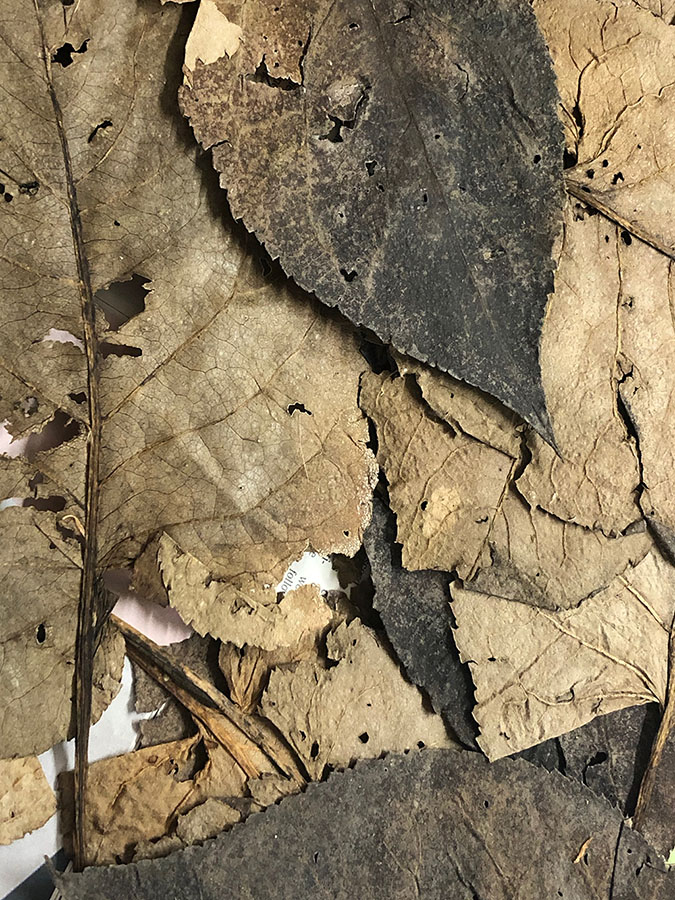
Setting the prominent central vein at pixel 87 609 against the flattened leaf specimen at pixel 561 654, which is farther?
the flattened leaf specimen at pixel 561 654

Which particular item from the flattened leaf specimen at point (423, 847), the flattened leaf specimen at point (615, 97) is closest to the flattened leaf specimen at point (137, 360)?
the flattened leaf specimen at point (423, 847)

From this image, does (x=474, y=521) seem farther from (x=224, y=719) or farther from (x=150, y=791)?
(x=150, y=791)

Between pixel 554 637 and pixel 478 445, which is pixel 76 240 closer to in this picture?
pixel 478 445

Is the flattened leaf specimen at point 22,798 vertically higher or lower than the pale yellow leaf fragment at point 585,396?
lower

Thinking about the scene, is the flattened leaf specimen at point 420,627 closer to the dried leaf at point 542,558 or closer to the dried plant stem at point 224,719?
the dried leaf at point 542,558

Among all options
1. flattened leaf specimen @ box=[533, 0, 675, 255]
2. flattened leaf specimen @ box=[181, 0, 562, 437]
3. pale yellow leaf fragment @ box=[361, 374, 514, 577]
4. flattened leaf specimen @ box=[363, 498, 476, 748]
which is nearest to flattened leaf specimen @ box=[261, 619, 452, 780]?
flattened leaf specimen @ box=[363, 498, 476, 748]

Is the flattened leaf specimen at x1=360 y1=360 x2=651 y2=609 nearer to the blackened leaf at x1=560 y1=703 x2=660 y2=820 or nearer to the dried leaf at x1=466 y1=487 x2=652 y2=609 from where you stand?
the dried leaf at x1=466 y1=487 x2=652 y2=609

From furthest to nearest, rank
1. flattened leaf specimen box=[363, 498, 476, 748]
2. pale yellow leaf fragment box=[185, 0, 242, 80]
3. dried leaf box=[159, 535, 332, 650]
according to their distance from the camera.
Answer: flattened leaf specimen box=[363, 498, 476, 748], dried leaf box=[159, 535, 332, 650], pale yellow leaf fragment box=[185, 0, 242, 80]

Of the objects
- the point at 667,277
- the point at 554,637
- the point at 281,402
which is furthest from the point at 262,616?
the point at 667,277
